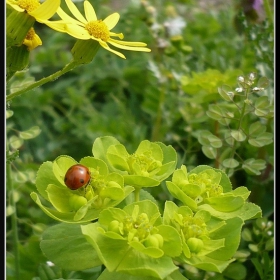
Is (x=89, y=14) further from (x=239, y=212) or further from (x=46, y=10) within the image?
(x=239, y=212)

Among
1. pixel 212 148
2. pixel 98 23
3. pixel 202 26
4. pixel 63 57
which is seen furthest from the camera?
pixel 202 26

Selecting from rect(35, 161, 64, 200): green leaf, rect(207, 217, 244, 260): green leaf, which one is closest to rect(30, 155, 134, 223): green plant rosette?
rect(35, 161, 64, 200): green leaf

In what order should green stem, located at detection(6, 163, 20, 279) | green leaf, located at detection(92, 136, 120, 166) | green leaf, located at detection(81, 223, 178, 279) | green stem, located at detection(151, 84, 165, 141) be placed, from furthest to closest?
green stem, located at detection(151, 84, 165, 141) → green stem, located at detection(6, 163, 20, 279) → green leaf, located at detection(92, 136, 120, 166) → green leaf, located at detection(81, 223, 178, 279)

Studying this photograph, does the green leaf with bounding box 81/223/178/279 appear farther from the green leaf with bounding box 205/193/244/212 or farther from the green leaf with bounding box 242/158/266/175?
the green leaf with bounding box 242/158/266/175

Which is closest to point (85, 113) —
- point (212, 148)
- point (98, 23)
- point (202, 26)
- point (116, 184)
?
point (202, 26)

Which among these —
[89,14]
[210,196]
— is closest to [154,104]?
[89,14]

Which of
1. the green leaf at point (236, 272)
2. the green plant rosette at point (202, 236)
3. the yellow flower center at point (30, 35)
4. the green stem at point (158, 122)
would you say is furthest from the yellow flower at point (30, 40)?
the green stem at point (158, 122)

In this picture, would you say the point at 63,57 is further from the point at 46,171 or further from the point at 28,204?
the point at 46,171
